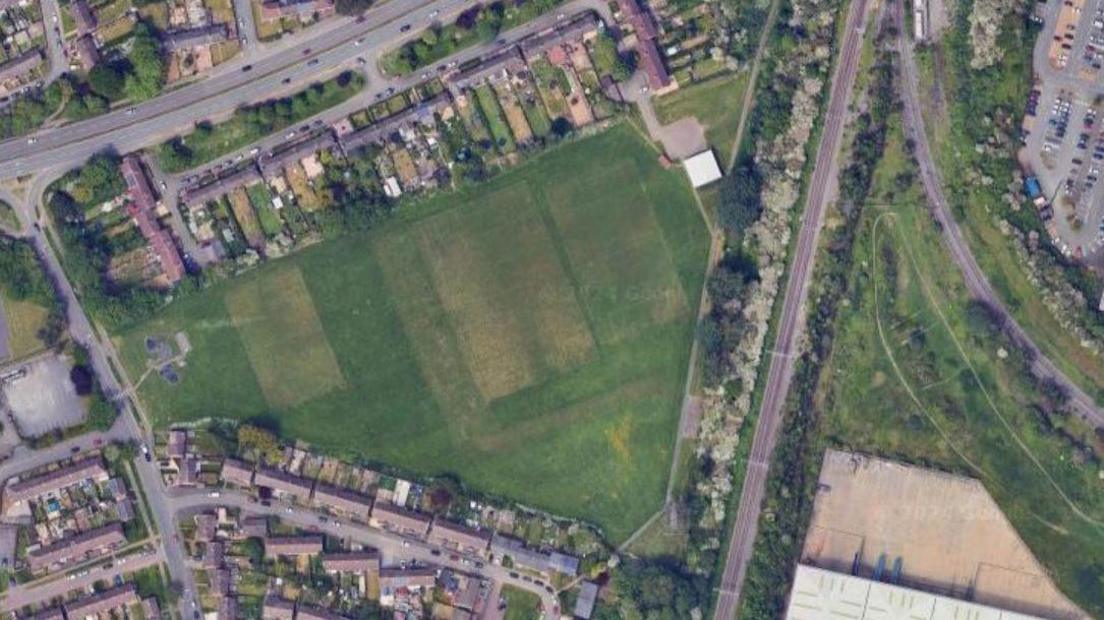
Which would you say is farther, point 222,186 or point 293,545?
point 222,186

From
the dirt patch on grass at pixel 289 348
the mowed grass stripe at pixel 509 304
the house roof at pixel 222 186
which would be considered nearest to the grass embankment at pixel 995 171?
the mowed grass stripe at pixel 509 304

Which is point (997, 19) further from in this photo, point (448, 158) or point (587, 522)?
point (587, 522)

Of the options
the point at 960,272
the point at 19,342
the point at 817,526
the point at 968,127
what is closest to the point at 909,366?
the point at 960,272

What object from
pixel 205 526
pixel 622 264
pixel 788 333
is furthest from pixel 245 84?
pixel 788 333

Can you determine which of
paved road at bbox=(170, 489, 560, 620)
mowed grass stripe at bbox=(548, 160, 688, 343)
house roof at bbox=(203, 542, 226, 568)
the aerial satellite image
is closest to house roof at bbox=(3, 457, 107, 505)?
the aerial satellite image

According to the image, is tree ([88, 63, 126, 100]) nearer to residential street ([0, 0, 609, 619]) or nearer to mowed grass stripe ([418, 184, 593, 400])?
residential street ([0, 0, 609, 619])

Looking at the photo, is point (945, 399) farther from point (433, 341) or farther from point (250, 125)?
point (250, 125)
